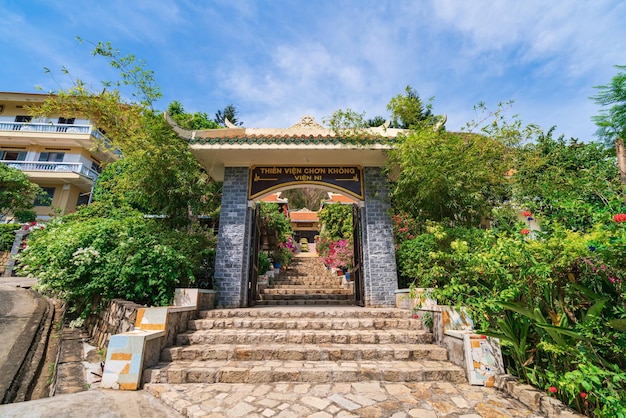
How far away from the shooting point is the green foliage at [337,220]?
12.2m

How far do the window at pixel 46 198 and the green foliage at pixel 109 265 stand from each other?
53.9ft

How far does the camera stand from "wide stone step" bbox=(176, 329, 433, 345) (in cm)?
395

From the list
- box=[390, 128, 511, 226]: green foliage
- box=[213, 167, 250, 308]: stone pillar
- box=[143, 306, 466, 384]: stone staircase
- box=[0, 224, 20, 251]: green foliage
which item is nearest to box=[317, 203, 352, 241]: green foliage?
box=[390, 128, 511, 226]: green foliage

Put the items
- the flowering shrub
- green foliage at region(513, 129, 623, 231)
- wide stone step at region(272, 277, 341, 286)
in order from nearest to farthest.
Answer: the flowering shrub → green foliage at region(513, 129, 623, 231) → wide stone step at region(272, 277, 341, 286)

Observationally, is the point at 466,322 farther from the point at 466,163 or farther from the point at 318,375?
the point at 466,163

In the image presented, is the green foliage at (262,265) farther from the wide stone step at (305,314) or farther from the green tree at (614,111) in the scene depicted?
the green tree at (614,111)

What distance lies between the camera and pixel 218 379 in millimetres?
3123

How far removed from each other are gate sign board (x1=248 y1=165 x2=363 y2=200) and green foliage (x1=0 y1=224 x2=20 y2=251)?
609 inches

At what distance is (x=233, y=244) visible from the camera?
5781mm

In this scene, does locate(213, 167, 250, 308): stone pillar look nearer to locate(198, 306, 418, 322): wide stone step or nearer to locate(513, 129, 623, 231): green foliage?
locate(198, 306, 418, 322): wide stone step

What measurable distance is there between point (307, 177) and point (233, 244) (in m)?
2.19

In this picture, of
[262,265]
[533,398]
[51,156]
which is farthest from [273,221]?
[51,156]

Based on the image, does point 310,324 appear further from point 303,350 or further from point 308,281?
point 308,281

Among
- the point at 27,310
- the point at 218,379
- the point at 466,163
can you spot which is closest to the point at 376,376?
the point at 218,379
